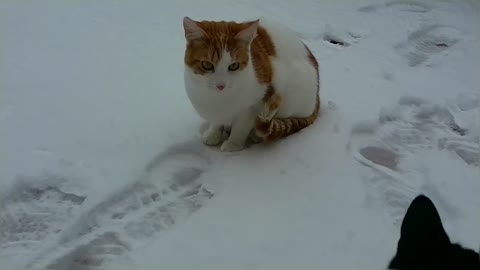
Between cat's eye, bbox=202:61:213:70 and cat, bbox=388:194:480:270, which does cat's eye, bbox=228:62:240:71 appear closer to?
cat's eye, bbox=202:61:213:70

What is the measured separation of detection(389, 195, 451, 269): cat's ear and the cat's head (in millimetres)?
767

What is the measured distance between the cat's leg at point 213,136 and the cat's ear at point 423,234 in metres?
0.95

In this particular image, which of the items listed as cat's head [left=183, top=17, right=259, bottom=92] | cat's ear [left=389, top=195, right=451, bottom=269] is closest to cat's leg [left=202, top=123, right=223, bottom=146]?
cat's head [left=183, top=17, right=259, bottom=92]

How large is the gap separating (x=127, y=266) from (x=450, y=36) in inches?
75.3

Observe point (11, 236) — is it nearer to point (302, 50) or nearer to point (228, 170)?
point (228, 170)

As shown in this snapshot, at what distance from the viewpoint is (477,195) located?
5.80 feet

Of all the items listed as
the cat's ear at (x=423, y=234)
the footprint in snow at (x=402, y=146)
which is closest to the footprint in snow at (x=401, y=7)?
the footprint in snow at (x=402, y=146)

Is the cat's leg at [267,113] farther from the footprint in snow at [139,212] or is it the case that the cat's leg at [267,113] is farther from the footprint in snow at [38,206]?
the footprint in snow at [38,206]

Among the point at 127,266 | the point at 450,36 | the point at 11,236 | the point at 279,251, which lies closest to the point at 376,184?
the point at 279,251

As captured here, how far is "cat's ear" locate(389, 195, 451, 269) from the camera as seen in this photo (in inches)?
41.6

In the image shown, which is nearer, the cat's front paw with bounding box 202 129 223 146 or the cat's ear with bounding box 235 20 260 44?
the cat's ear with bounding box 235 20 260 44

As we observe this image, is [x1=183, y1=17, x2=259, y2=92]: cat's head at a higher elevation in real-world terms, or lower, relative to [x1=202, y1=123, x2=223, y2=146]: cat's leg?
higher

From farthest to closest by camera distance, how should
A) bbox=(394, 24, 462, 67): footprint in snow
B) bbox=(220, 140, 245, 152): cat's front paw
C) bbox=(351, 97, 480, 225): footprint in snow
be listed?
bbox=(394, 24, 462, 67): footprint in snow
bbox=(220, 140, 245, 152): cat's front paw
bbox=(351, 97, 480, 225): footprint in snow

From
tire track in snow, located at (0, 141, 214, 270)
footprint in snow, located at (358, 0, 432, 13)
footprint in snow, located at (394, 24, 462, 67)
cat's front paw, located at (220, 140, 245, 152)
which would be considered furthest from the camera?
footprint in snow, located at (358, 0, 432, 13)
